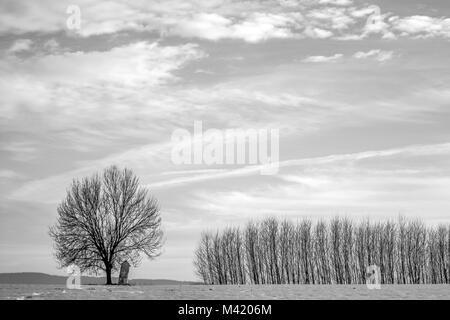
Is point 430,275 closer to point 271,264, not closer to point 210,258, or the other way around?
point 271,264

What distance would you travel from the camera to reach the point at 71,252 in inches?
Answer: 2382

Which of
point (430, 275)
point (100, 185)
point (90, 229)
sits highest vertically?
point (100, 185)

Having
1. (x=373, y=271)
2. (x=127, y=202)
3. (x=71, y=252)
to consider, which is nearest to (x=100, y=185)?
(x=127, y=202)
